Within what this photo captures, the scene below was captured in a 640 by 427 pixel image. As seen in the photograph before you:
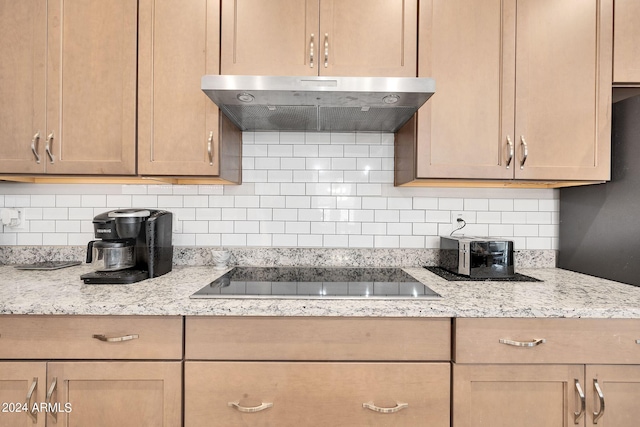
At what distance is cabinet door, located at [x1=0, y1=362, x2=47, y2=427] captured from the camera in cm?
110

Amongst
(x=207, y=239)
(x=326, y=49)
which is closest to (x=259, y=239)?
(x=207, y=239)

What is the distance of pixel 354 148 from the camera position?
1803 mm

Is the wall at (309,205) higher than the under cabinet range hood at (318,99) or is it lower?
lower

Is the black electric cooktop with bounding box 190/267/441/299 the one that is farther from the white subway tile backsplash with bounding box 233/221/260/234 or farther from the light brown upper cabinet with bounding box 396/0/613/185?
the light brown upper cabinet with bounding box 396/0/613/185

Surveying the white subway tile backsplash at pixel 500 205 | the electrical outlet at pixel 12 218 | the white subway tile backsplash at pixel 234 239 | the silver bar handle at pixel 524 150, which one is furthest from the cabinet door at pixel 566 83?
the electrical outlet at pixel 12 218

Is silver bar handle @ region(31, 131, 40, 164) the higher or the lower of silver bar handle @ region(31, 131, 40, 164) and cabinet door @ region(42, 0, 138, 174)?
the lower

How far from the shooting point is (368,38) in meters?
1.42

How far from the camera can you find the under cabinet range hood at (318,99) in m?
1.22

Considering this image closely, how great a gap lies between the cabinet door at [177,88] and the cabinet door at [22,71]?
1.43ft

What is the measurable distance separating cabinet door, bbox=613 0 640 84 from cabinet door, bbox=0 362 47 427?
2.48 m

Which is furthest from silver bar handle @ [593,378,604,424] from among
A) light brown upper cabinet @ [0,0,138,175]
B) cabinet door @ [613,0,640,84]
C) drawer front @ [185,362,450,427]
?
light brown upper cabinet @ [0,0,138,175]

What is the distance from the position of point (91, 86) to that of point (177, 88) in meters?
0.37

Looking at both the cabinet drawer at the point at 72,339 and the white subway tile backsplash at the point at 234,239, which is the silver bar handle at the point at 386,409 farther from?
the white subway tile backsplash at the point at 234,239

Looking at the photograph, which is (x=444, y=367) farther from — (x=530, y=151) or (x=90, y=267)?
(x=90, y=267)
